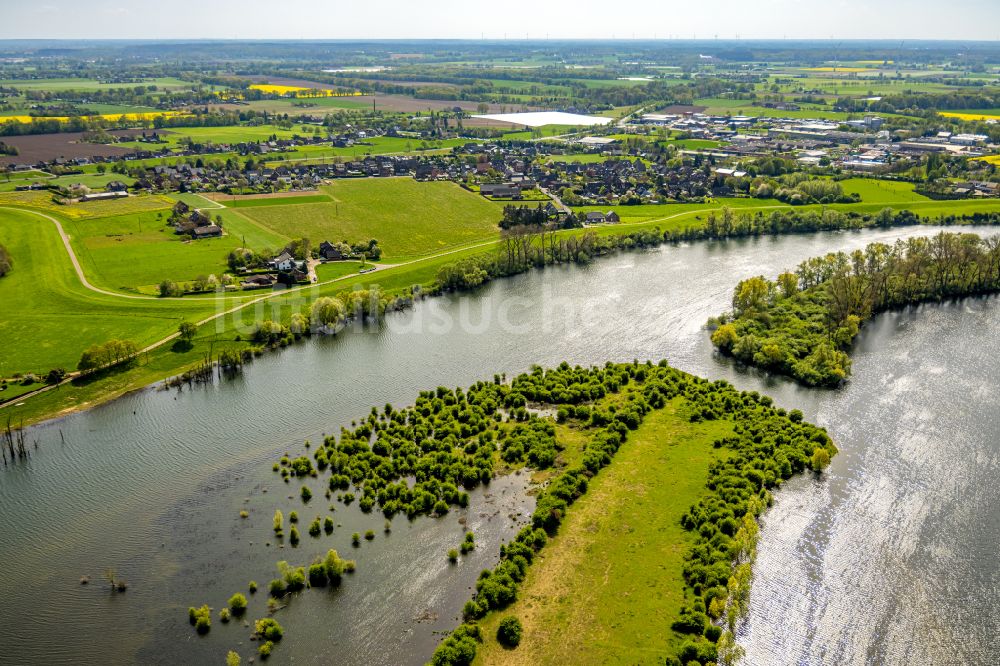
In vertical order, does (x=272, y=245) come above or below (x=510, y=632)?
above

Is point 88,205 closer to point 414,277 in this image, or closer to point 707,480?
point 414,277

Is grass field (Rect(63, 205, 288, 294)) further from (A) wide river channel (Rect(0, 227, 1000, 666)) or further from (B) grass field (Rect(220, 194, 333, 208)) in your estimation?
(A) wide river channel (Rect(0, 227, 1000, 666))

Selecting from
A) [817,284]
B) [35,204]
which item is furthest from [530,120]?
[817,284]

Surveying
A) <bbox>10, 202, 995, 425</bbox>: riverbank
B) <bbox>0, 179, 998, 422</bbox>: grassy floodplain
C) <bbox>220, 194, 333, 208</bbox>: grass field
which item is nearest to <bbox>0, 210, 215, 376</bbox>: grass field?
<bbox>0, 179, 998, 422</bbox>: grassy floodplain

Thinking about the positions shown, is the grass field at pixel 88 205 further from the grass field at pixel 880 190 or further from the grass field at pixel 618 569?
the grass field at pixel 880 190

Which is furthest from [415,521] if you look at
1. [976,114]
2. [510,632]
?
[976,114]

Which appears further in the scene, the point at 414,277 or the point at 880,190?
the point at 880,190

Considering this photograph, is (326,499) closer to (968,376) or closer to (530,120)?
(968,376)
